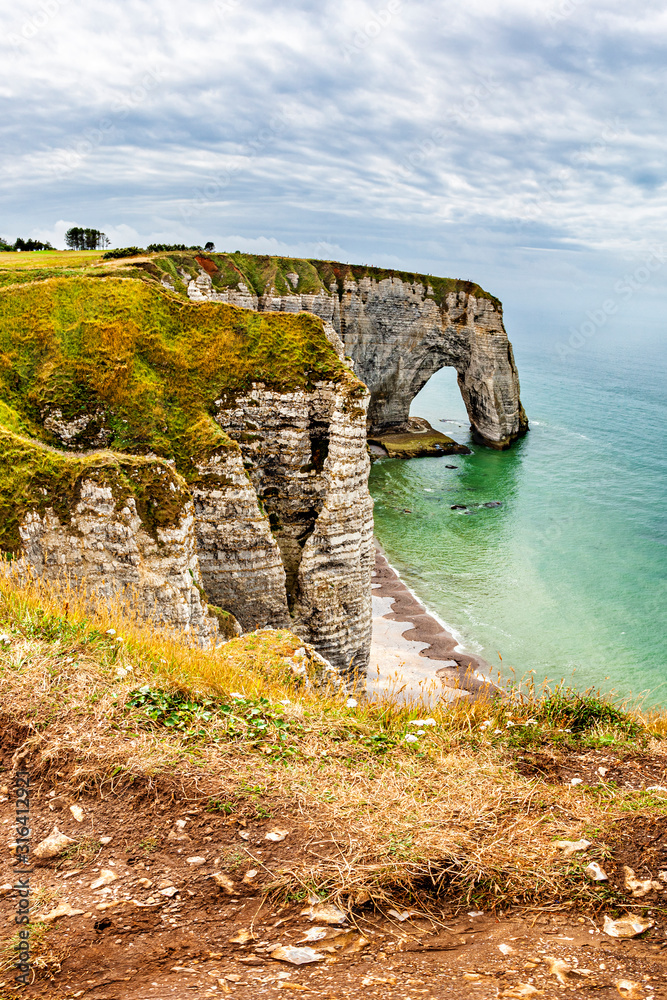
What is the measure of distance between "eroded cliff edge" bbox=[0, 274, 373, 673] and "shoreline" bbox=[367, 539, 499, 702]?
263 inches

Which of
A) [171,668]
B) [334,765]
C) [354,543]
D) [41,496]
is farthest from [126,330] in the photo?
[334,765]

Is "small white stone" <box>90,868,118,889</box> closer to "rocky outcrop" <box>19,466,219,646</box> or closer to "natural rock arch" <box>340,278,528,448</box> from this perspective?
→ "rocky outcrop" <box>19,466,219,646</box>

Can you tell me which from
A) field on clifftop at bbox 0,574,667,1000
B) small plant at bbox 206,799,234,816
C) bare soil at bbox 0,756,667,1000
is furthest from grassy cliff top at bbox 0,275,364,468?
bare soil at bbox 0,756,667,1000

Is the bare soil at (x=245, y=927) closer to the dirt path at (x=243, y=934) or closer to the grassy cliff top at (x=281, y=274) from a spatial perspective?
the dirt path at (x=243, y=934)

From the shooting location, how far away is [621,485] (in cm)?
6688

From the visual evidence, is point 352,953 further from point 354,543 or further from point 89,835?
point 354,543

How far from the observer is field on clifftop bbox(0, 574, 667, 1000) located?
4.52 m

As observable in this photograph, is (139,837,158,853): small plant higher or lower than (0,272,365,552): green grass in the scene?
lower

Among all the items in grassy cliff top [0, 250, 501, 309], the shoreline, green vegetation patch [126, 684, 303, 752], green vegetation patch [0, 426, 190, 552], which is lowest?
the shoreline

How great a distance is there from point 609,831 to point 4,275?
95.7ft

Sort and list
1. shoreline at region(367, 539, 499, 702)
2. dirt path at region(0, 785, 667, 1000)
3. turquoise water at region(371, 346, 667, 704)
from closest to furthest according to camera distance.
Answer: dirt path at region(0, 785, 667, 1000) → shoreline at region(367, 539, 499, 702) → turquoise water at region(371, 346, 667, 704)

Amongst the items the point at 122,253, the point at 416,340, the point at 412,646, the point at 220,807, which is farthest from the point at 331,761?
the point at 416,340

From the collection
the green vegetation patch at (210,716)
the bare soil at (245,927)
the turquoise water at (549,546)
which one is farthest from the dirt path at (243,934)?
the turquoise water at (549,546)

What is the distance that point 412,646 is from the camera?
33.5m
